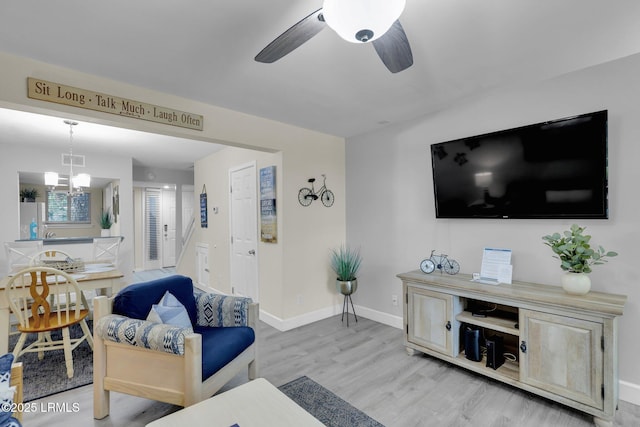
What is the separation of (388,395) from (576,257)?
1.63m

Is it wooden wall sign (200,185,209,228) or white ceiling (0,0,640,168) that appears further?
wooden wall sign (200,185,209,228)

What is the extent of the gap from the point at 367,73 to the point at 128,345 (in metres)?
2.46

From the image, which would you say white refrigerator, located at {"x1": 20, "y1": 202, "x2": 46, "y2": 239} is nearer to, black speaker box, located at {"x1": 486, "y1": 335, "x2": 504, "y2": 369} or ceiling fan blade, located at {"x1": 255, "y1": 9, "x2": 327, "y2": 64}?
ceiling fan blade, located at {"x1": 255, "y1": 9, "x2": 327, "y2": 64}

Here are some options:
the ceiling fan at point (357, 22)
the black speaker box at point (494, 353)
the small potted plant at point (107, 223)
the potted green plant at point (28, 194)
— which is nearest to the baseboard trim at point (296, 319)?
the black speaker box at point (494, 353)

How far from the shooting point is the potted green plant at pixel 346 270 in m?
3.57

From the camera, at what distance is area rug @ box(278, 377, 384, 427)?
1940 mm

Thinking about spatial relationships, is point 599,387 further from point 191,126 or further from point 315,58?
point 191,126

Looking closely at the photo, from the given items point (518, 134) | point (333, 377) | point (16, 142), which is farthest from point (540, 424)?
point (16, 142)

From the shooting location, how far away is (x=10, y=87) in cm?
199

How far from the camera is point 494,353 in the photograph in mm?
2334

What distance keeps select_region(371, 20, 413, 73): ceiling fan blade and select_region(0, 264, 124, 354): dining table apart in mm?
3158

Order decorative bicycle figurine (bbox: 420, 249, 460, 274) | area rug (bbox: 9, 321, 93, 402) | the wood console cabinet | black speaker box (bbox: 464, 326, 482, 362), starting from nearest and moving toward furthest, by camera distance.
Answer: the wood console cabinet < area rug (bbox: 9, 321, 93, 402) < black speaker box (bbox: 464, 326, 482, 362) < decorative bicycle figurine (bbox: 420, 249, 460, 274)

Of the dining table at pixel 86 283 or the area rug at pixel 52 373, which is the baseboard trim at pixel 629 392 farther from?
→ the dining table at pixel 86 283

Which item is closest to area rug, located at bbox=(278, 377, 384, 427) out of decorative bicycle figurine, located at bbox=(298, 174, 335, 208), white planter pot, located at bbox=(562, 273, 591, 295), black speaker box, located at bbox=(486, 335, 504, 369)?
black speaker box, located at bbox=(486, 335, 504, 369)
